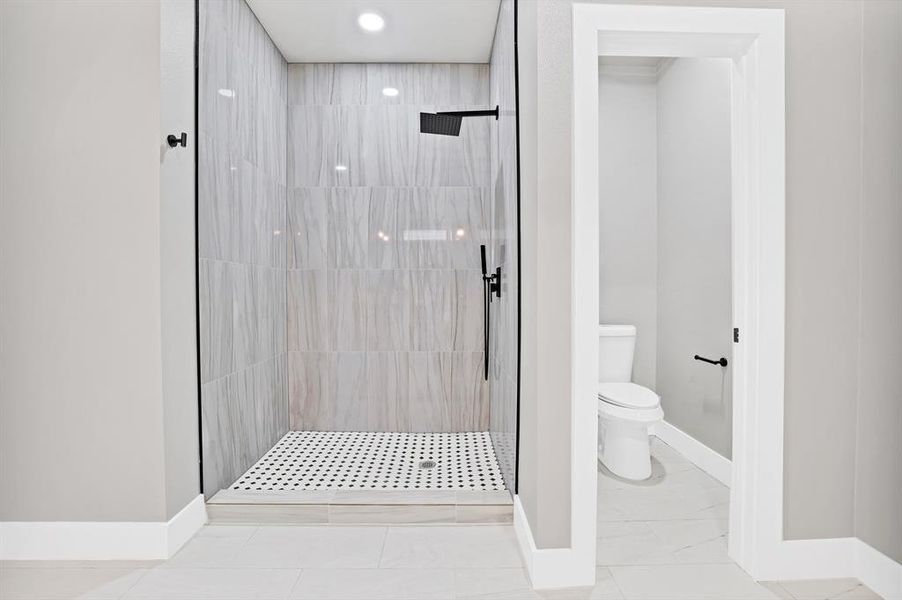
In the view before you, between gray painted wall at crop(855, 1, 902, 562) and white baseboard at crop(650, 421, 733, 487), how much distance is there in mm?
643

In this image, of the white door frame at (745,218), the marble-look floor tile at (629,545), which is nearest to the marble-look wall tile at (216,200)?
the white door frame at (745,218)

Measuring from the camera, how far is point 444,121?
2844mm

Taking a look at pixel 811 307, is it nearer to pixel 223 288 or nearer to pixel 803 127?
pixel 803 127

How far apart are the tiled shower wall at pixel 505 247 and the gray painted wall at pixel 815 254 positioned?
306 mm

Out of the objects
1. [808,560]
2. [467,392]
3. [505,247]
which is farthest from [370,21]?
[808,560]

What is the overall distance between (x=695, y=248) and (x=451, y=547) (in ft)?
7.05

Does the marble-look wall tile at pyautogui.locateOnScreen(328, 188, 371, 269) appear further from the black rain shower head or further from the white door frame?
the white door frame

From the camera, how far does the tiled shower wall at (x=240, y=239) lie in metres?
2.29

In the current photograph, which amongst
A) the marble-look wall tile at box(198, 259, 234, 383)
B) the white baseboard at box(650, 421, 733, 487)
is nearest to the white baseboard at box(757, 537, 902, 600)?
the white baseboard at box(650, 421, 733, 487)

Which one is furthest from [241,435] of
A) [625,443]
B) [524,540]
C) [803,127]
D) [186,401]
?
[803,127]

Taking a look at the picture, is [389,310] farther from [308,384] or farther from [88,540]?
[88,540]

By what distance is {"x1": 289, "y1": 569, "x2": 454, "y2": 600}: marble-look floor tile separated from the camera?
5.65 feet

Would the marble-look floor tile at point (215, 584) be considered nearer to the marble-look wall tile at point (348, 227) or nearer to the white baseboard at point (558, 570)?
the white baseboard at point (558, 570)

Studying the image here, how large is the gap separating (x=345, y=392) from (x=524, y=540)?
1.80 meters
